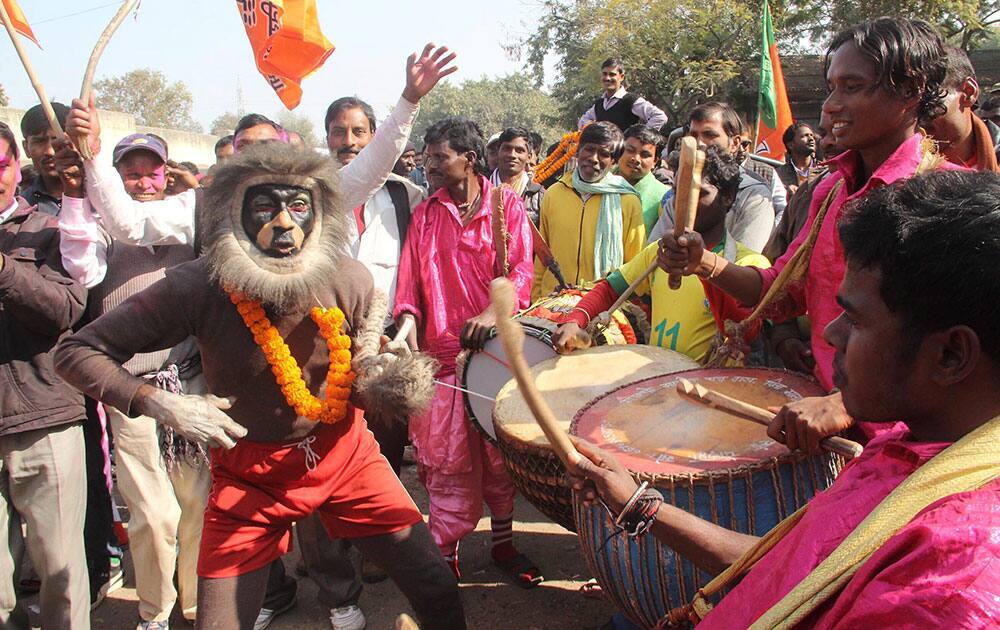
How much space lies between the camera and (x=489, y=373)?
3676 mm

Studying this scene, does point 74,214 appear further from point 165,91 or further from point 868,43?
point 165,91

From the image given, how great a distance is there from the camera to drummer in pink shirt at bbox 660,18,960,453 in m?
2.08

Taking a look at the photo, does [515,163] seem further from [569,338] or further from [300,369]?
[300,369]

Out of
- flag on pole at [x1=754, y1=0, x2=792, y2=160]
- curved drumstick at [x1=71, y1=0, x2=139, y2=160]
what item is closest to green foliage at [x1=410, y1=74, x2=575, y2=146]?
flag on pole at [x1=754, y1=0, x2=792, y2=160]

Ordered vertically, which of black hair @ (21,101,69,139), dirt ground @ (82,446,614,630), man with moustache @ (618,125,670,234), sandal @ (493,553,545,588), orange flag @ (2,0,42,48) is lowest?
dirt ground @ (82,446,614,630)

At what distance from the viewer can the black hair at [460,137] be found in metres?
3.99

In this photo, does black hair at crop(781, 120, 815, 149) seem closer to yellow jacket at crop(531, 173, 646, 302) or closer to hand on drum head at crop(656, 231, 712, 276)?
yellow jacket at crop(531, 173, 646, 302)

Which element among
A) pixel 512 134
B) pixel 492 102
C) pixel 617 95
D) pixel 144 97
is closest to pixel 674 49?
pixel 617 95

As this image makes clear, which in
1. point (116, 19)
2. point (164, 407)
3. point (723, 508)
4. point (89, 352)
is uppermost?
point (116, 19)

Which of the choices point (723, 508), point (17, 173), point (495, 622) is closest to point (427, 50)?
point (17, 173)

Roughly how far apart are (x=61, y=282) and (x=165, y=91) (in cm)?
5557

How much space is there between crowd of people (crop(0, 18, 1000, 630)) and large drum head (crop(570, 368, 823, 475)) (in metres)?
0.20

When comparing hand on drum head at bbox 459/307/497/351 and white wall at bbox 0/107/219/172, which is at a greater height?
white wall at bbox 0/107/219/172

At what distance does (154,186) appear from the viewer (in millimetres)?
3916
